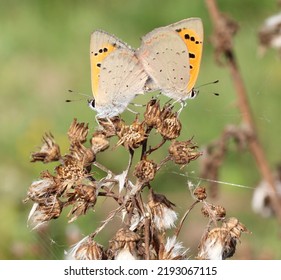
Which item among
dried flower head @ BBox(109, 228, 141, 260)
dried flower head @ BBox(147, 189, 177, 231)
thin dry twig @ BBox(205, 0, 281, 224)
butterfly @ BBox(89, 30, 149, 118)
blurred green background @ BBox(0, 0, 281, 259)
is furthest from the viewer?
blurred green background @ BBox(0, 0, 281, 259)

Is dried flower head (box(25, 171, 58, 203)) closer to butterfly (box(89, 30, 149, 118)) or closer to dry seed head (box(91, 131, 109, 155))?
dry seed head (box(91, 131, 109, 155))

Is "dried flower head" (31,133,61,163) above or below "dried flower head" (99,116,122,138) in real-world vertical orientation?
below

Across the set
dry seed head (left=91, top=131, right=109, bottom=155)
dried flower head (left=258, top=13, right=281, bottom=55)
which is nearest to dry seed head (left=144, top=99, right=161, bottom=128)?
dry seed head (left=91, top=131, right=109, bottom=155)

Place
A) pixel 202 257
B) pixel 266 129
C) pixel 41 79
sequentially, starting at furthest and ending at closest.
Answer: pixel 41 79, pixel 266 129, pixel 202 257

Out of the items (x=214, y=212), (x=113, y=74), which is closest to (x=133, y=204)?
(x=214, y=212)

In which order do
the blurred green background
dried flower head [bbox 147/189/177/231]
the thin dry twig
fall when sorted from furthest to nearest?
the blurred green background, the thin dry twig, dried flower head [bbox 147/189/177/231]
